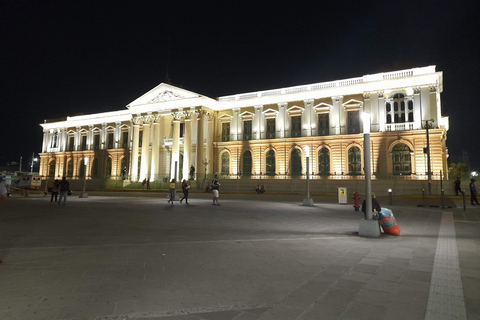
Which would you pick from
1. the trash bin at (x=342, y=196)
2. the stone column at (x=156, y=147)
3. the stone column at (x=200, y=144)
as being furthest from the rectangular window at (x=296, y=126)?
the stone column at (x=156, y=147)

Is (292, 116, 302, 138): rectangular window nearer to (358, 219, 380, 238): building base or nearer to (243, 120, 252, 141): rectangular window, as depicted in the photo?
(243, 120, 252, 141): rectangular window

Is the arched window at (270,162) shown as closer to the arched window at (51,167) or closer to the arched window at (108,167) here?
the arched window at (108,167)

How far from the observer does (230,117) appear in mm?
39469

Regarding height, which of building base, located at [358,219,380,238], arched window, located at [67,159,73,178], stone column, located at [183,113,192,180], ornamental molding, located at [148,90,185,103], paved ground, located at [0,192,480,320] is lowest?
paved ground, located at [0,192,480,320]

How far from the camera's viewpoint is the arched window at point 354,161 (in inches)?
1246

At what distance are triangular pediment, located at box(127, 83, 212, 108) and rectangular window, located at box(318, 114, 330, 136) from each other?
1521cm

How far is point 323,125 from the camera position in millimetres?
34562

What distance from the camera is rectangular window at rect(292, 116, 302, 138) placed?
35.8 metres

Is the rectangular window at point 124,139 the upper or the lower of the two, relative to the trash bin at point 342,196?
upper

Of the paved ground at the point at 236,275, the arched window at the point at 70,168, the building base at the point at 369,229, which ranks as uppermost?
the arched window at the point at 70,168

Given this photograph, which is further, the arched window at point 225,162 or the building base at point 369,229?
the arched window at point 225,162

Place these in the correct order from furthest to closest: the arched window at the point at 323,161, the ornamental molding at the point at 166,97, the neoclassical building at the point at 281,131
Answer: the ornamental molding at the point at 166,97, the arched window at the point at 323,161, the neoclassical building at the point at 281,131

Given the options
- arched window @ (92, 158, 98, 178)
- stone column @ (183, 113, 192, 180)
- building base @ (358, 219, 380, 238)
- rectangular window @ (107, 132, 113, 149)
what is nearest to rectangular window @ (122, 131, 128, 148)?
rectangular window @ (107, 132, 113, 149)

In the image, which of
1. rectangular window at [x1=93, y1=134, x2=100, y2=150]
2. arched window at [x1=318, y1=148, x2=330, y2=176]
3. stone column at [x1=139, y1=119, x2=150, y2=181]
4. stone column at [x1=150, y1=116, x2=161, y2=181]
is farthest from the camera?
rectangular window at [x1=93, y1=134, x2=100, y2=150]
